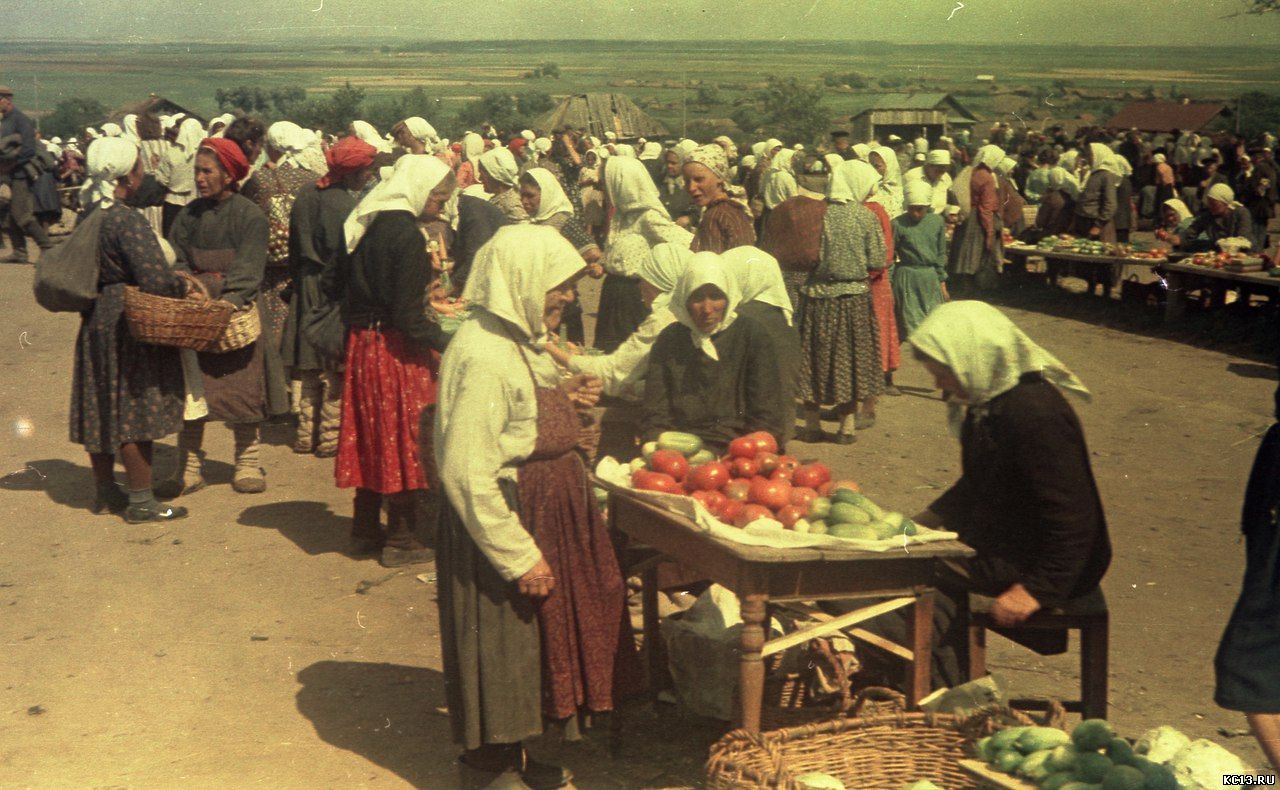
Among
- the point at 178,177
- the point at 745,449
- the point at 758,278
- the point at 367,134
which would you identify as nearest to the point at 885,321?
the point at 758,278

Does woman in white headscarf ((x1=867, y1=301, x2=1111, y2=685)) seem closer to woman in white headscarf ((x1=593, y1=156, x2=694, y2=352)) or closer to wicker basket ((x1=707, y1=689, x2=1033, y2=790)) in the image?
wicker basket ((x1=707, y1=689, x2=1033, y2=790))

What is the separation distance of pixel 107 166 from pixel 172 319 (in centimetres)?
85

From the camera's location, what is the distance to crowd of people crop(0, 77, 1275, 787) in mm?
4078

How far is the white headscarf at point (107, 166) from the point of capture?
6.96 meters

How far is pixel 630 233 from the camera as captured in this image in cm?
822

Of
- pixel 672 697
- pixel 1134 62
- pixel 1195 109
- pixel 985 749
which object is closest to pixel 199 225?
pixel 672 697

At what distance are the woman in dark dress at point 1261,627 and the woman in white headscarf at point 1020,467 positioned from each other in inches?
19.6

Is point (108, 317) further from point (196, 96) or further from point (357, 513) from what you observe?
point (196, 96)

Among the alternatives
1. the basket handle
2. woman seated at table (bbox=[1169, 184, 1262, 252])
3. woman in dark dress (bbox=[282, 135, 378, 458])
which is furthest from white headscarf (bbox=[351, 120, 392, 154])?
woman seated at table (bbox=[1169, 184, 1262, 252])

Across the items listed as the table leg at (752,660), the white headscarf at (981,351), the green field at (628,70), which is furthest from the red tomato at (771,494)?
the green field at (628,70)

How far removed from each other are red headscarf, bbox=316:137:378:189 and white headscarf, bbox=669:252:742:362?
2600 mm

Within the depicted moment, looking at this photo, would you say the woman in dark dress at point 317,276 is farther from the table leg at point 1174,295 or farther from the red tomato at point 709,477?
the table leg at point 1174,295

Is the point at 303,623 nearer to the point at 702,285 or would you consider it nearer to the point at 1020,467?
the point at 702,285

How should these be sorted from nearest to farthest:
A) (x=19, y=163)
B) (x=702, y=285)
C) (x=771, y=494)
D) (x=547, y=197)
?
(x=771, y=494) → (x=702, y=285) → (x=547, y=197) → (x=19, y=163)
